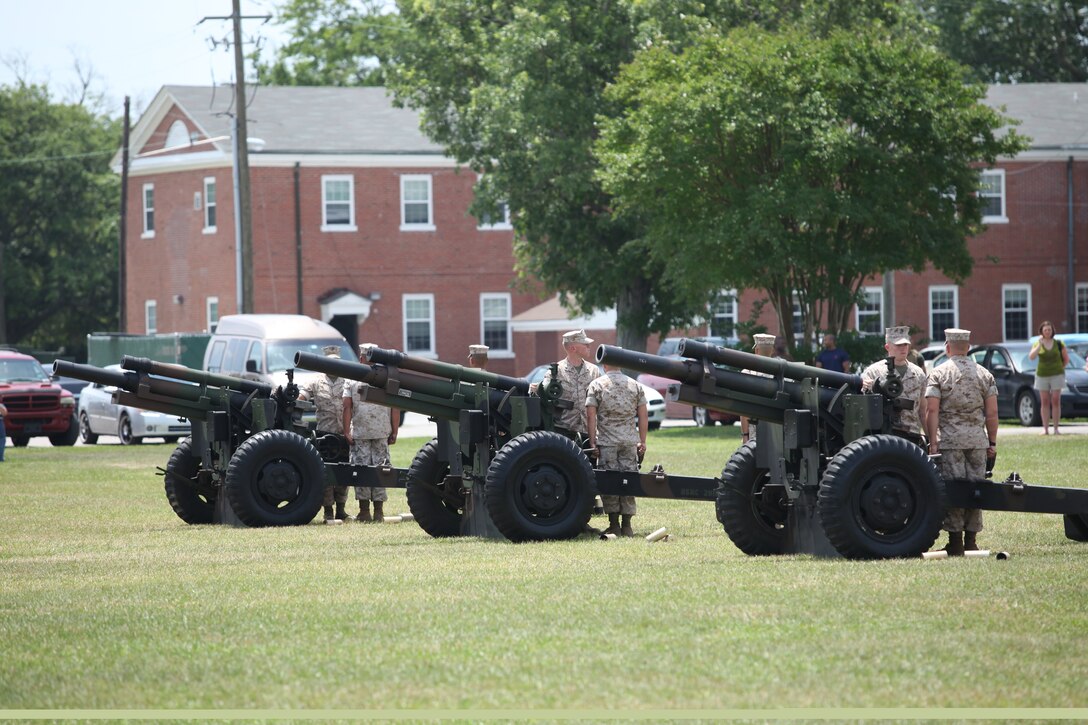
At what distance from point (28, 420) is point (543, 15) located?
47.6ft

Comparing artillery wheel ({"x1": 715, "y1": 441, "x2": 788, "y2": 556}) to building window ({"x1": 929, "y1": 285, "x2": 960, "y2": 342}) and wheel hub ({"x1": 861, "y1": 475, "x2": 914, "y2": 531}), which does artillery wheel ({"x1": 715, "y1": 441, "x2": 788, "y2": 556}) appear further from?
building window ({"x1": 929, "y1": 285, "x2": 960, "y2": 342})

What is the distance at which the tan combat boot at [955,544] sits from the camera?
13.1 m

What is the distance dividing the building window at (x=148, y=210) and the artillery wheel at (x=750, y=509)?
45.4m

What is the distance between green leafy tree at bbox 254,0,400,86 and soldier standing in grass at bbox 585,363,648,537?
168 ft

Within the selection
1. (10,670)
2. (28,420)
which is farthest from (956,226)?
(10,670)

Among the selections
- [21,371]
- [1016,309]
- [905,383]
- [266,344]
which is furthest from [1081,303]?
[905,383]

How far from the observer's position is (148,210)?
56.8 m

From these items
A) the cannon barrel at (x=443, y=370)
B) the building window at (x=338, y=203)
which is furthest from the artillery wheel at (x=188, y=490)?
the building window at (x=338, y=203)

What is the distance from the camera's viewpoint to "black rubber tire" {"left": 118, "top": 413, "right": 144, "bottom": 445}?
34497mm

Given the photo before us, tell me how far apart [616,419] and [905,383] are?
3.07m

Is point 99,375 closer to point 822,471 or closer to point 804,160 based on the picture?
point 822,471

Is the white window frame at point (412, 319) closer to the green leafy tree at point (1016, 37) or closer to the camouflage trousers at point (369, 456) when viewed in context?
the green leafy tree at point (1016, 37)

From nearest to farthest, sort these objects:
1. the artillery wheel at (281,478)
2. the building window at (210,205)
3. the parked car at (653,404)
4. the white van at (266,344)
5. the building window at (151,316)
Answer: the artillery wheel at (281,478) → the white van at (266,344) → the parked car at (653,404) → the building window at (210,205) → the building window at (151,316)

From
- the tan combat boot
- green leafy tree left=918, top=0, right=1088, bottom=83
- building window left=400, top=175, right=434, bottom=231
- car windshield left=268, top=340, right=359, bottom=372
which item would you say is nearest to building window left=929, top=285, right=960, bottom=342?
building window left=400, top=175, right=434, bottom=231
